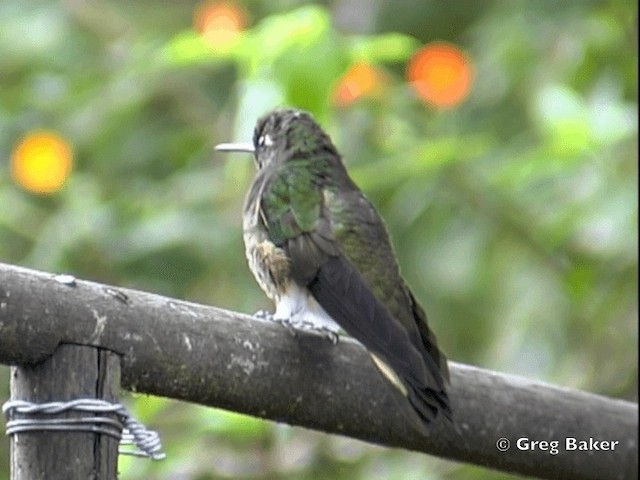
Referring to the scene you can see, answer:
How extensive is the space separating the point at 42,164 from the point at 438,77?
1099mm

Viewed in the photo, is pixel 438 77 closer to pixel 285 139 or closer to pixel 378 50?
pixel 378 50

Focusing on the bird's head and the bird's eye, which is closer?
the bird's head

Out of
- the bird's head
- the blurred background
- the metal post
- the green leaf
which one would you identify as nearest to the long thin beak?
the bird's head

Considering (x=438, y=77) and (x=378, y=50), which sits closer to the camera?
(x=378, y=50)

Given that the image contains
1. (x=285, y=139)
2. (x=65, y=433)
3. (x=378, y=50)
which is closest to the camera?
(x=65, y=433)

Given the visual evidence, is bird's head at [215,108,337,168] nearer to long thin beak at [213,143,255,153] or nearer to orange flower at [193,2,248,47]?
long thin beak at [213,143,255,153]

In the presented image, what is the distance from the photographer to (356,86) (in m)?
4.55

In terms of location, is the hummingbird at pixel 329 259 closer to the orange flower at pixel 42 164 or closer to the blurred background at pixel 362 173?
the blurred background at pixel 362 173

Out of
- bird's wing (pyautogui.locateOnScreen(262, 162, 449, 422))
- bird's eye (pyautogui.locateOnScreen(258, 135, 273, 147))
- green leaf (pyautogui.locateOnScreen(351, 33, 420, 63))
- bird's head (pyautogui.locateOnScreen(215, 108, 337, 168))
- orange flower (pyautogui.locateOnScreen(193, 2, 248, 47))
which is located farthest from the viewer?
orange flower (pyautogui.locateOnScreen(193, 2, 248, 47))

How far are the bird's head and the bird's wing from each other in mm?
71

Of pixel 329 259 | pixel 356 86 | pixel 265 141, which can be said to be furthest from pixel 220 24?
pixel 329 259

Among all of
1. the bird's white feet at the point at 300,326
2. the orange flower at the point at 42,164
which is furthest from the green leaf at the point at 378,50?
the bird's white feet at the point at 300,326

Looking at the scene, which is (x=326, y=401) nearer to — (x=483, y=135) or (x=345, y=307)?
(x=345, y=307)

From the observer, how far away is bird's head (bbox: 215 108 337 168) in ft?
12.8
